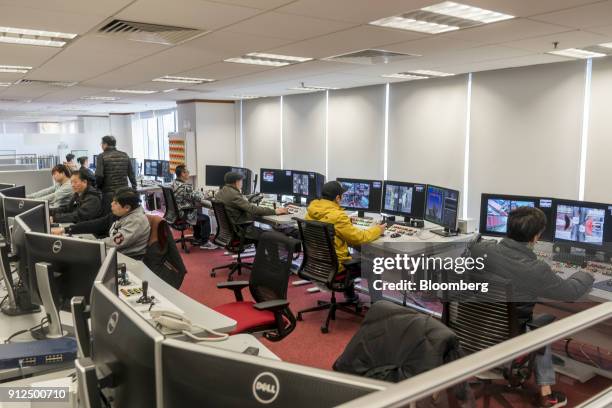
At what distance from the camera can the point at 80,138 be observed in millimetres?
15156

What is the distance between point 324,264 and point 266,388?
3.26 metres

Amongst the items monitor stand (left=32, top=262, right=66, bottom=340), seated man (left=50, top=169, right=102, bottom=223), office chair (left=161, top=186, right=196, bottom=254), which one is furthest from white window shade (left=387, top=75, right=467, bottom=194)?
monitor stand (left=32, top=262, right=66, bottom=340)

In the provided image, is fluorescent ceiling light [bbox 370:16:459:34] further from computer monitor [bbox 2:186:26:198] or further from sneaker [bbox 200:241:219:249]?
sneaker [bbox 200:241:219:249]

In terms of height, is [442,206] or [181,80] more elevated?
[181,80]

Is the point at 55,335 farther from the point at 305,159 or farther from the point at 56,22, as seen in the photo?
the point at 305,159

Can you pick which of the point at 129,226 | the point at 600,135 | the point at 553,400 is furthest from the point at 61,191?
the point at 600,135

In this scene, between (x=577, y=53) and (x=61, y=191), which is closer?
(x=577, y=53)

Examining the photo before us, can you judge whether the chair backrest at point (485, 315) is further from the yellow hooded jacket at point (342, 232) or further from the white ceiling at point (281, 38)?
the white ceiling at point (281, 38)

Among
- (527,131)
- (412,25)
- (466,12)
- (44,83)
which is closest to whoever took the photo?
(466,12)

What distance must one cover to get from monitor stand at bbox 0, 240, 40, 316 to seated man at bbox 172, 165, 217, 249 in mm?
4431

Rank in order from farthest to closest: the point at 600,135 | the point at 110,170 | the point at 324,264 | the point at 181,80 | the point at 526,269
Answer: the point at 181,80 < the point at 110,170 < the point at 600,135 < the point at 324,264 < the point at 526,269

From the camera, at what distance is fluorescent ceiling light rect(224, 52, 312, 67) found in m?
4.55

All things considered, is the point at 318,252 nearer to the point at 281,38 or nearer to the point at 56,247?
the point at 281,38

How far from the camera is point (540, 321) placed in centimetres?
281
